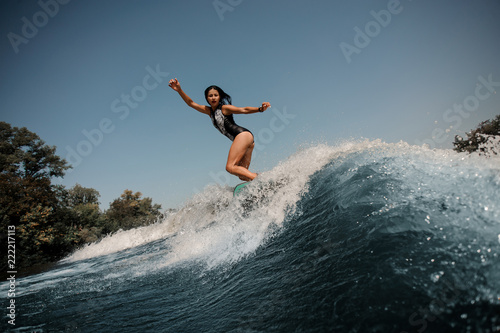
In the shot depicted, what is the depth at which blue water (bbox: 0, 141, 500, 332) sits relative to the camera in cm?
101

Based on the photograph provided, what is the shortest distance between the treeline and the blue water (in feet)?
47.1

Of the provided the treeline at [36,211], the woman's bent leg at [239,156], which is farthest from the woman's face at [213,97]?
the treeline at [36,211]

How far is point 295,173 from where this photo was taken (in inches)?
167

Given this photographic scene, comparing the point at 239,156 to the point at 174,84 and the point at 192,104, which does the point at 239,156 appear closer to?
the point at 192,104

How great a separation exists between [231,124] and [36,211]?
54.5ft

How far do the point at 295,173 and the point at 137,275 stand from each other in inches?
116

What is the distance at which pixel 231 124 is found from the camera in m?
4.39

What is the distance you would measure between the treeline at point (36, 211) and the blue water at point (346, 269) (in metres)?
14.4

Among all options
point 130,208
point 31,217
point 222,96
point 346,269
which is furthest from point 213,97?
point 130,208

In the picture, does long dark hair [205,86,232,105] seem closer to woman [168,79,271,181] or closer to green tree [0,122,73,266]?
woman [168,79,271,181]

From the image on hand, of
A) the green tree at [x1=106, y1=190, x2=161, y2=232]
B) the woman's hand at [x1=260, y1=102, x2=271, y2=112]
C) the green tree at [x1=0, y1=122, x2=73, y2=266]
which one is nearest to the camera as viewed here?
the woman's hand at [x1=260, y1=102, x2=271, y2=112]

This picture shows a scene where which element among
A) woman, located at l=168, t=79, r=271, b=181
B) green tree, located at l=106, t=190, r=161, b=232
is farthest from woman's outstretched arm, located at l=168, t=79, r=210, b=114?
green tree, located at l=106, t=190, r=161, b=232

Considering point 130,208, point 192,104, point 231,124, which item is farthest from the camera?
point 130,208

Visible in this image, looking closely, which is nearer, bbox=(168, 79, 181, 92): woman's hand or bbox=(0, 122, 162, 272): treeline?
bbox=(168, 79, 181, 92): woman's hand
